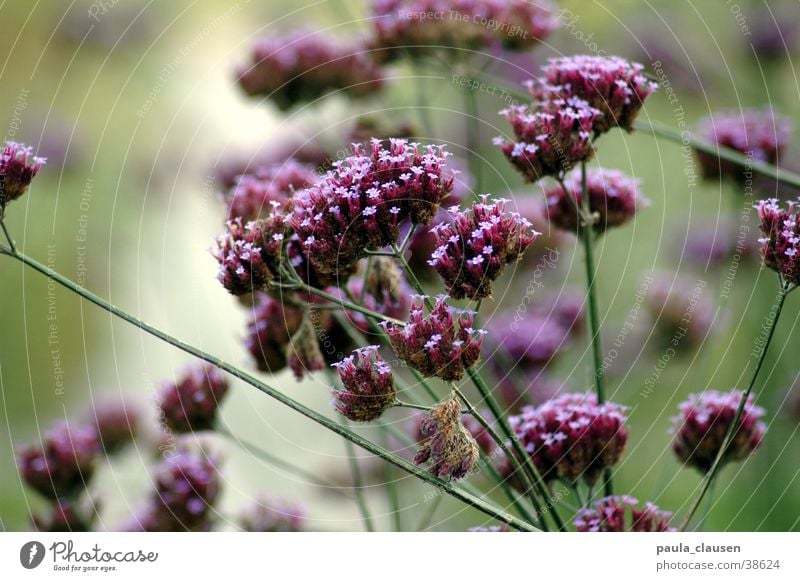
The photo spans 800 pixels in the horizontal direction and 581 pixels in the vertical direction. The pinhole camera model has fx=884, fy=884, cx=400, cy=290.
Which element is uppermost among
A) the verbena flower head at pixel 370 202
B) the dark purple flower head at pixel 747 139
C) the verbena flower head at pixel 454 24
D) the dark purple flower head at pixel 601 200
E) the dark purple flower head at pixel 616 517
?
the verbena flower head at pixel 454 24

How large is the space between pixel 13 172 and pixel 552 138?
105cm

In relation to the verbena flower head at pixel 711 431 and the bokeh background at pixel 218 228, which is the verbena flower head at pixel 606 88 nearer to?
the verbena flower head at pixel 711 431

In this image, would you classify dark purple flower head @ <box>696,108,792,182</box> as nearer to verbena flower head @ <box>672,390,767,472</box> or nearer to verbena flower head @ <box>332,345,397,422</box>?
verbena flower head @ <box>672,390,767,472</box>

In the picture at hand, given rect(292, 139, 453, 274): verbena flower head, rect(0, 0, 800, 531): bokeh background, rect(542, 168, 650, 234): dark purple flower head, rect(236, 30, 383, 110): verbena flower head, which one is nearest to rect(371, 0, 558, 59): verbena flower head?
rect(236, 30, 383, 110): verbena flower head

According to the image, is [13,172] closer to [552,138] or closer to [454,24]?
[552,138]

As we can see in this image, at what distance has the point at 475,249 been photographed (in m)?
1.53

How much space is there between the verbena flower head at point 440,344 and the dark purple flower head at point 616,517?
1.46 feet

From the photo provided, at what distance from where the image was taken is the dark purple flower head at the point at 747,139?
253 cm

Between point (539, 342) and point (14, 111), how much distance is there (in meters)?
1.97

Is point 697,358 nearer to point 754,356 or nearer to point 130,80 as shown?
point 754,356

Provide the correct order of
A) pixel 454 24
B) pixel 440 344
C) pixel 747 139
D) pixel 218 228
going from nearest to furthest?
pixel 440 344 → pixel 454 24 → pixel 747 139 → pixel 218 228

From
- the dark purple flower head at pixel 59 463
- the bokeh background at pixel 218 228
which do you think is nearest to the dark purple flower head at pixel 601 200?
the bokeh background at pixel 218 228

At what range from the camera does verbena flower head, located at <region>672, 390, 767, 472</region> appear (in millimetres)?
1864
